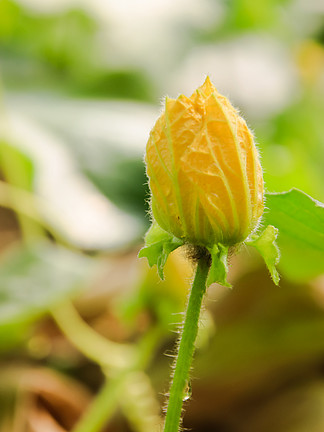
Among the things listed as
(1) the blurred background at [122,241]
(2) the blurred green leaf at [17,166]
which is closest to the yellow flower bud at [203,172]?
(1) the blurred background at [122,241]

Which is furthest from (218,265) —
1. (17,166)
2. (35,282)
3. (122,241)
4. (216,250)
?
(17,166)

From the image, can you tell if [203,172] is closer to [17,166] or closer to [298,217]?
[298,217]

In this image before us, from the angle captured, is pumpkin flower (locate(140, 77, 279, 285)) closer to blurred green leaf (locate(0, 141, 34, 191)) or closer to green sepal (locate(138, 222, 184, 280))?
green sepal (locate(138, 222, 184, 280))

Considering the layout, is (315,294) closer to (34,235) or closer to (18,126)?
(34,235)

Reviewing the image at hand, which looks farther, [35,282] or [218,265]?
[35,282]

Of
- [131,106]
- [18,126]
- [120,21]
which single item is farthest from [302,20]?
[18,126]

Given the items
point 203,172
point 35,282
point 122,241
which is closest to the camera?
point 203,172

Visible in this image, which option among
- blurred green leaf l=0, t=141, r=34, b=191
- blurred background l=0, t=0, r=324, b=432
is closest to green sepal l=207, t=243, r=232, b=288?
blurred background l=0, t=0, r=324, b=432

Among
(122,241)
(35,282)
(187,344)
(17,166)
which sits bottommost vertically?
(187,344)
